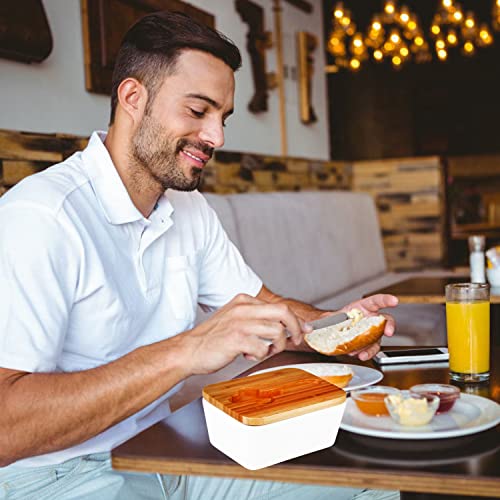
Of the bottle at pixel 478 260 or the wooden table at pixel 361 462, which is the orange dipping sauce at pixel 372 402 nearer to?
the wooden table at pixel 361 462

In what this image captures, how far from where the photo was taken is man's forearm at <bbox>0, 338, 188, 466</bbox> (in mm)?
1063

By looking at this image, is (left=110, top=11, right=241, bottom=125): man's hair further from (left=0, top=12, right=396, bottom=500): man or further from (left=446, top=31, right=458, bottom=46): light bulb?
(left=446, top=31, right=458, bottom=46): light bulb

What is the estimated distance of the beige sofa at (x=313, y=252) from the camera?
3.17 meters

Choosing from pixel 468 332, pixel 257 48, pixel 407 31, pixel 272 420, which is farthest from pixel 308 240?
pixel 272 420

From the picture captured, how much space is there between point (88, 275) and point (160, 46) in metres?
0.53

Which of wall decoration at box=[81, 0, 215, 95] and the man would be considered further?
wall decoration at box=[81, 0, 215, 95]

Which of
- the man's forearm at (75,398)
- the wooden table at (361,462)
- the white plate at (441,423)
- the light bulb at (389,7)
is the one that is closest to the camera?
the wooden table at (361,462)

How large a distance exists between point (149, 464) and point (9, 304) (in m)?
0.40

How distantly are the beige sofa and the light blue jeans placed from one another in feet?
2.92

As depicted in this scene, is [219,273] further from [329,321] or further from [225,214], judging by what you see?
[225,214]

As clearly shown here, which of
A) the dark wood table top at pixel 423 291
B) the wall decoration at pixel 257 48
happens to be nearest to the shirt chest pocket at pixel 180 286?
the dark wood table top at pixel 423 291

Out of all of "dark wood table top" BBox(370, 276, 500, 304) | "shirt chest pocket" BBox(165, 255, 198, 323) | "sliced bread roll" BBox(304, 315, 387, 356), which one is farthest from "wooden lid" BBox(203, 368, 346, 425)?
"dark wood table top" BBox(370, 276, 500, 304)

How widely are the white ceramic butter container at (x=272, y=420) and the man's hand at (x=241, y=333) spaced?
6cm

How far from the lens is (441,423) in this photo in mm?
969
